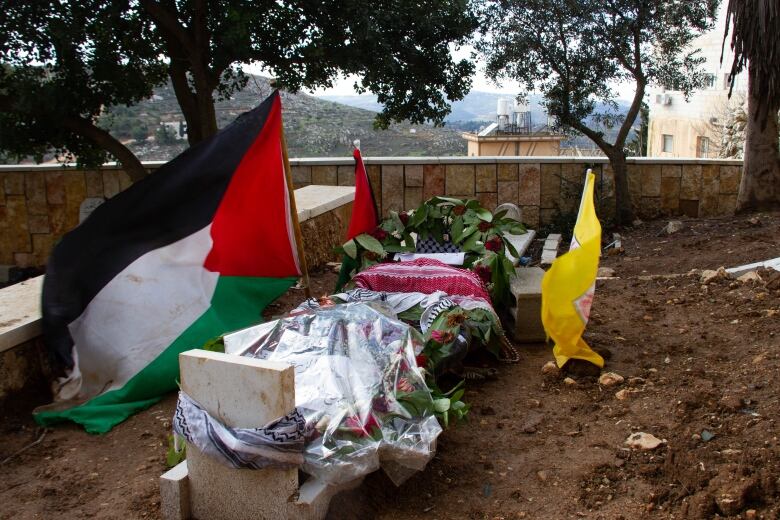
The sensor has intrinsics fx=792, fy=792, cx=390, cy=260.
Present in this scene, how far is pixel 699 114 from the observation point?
2381 centimetres

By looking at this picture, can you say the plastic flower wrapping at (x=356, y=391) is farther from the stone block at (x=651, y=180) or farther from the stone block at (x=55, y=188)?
the stone block at (x=55, y=188)

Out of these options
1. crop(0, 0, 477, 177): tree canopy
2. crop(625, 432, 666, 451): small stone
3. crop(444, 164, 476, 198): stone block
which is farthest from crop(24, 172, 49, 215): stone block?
crop(625, 432, 666, 451): small stone

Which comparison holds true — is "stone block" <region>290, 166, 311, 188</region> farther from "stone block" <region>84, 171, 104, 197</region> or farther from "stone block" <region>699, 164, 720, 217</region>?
"stone block" <region>699, 164, 720, 217</region>

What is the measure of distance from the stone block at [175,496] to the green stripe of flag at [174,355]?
45.9 inches

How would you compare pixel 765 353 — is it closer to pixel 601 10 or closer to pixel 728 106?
pixel 601 10

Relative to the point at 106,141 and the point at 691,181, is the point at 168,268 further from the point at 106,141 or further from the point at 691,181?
the point at 691,181

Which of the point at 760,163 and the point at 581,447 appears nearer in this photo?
the point at 581,447

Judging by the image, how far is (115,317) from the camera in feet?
14.6

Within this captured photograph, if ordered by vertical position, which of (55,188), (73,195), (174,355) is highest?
(55,188)

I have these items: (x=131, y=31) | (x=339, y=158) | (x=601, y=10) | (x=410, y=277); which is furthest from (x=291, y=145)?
(x=410, y=277)

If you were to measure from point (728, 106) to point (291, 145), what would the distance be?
12239 mm

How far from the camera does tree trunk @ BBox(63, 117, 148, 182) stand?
9000 mm

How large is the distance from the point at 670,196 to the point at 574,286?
22.5ft

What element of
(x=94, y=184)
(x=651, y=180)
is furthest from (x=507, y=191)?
(x=94, y=184)
